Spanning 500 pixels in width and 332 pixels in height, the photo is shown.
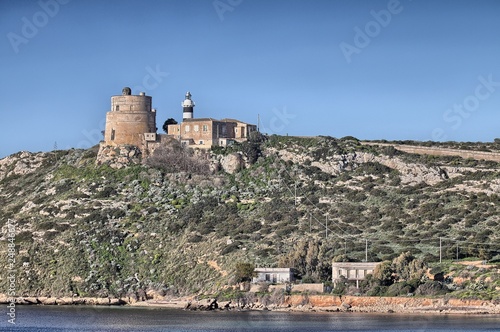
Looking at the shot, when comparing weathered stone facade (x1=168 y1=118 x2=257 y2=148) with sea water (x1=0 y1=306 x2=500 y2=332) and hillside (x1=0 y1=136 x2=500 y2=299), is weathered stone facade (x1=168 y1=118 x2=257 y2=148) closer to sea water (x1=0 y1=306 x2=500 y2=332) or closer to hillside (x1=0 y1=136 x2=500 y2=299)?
hillside (x1=0 y1=136 x2=500 y2=299)

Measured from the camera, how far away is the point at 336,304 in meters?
79.0

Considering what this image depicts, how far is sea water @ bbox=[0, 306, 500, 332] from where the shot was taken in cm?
6862

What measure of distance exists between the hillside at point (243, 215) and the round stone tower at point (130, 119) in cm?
278

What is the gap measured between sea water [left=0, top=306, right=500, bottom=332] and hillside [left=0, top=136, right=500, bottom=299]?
19.7 ft

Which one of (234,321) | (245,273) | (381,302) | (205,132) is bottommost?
(234,321)

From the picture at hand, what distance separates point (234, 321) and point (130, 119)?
37128 millimetres

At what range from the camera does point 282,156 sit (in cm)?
10725

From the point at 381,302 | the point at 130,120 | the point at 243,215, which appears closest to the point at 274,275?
the point at 381,302

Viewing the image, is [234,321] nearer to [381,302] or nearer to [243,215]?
[381,302]

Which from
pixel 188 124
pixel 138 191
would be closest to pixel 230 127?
pixel 188 124

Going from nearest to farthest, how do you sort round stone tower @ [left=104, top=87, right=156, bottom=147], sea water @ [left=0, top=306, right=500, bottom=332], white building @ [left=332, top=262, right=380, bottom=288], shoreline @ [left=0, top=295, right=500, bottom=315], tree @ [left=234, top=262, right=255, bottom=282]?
1. sea water @ [left=0, top=306, right=500, bottom=332]
2. shoreline @ [left=0, top=295, right=500, bottom=315]
3. white building @ [left=332, top=262, right=380, bottom=288]
4. tree @ [left=234, top=262, right=255, bottom=282]
5. round stone tower @ [left=104, top=87, right=156, bottom=147]

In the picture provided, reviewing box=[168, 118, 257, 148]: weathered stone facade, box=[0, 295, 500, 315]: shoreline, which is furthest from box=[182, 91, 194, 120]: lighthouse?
box=[0, 295, 500, 315]: shoreline

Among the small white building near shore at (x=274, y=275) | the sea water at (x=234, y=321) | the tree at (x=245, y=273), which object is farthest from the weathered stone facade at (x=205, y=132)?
the sea water at (x=234, y=321)

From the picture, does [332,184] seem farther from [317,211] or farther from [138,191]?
[138,191]
